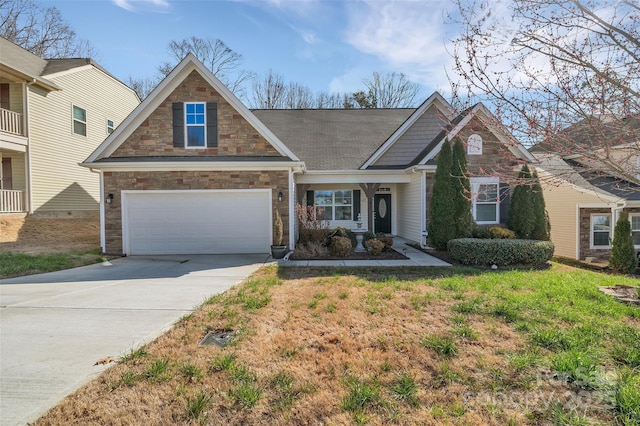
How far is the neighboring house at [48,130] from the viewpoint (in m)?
14.2

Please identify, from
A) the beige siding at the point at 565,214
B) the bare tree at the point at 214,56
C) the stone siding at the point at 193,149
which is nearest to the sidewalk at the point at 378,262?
the stone siding at the point at 193,149

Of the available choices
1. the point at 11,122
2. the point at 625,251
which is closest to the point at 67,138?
the point at 11,122

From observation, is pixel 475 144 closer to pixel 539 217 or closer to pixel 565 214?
pixel 539 217

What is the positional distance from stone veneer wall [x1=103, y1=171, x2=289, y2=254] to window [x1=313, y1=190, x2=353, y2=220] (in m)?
4.85

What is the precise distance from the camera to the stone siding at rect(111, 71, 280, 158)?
1090cm

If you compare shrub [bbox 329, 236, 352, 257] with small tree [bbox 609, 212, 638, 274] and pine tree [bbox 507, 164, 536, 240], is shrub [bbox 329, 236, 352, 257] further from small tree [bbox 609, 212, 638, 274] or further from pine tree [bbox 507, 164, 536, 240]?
small tree [bbox 609, 212, 638, 274]

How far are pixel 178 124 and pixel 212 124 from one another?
1.12m

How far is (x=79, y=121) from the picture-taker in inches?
Result: 682

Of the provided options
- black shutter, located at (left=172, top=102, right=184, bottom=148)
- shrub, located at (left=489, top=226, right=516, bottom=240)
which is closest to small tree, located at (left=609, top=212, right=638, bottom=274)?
shrub, located at (left=489, top=226, right=516, bottom=240)

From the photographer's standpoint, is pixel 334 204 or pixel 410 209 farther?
pixel 334 204

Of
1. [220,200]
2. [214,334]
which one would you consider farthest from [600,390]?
[220,200]

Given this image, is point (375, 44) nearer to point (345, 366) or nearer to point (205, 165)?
point (205, 165)

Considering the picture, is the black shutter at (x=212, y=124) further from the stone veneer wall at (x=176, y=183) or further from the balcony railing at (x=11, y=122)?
the balcony railing at (x=11, y=122)

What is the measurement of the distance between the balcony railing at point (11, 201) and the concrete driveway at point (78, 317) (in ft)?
27.0
